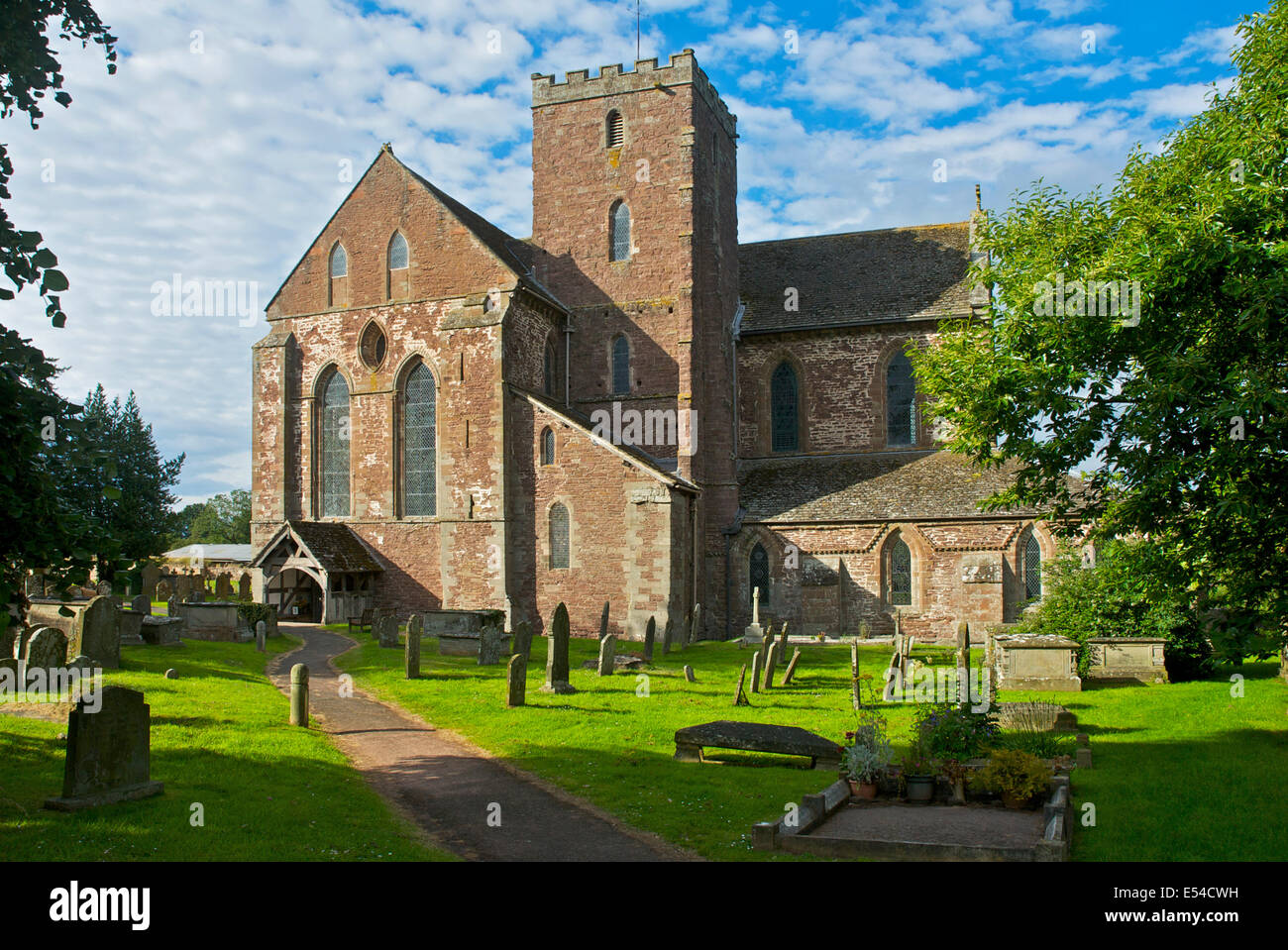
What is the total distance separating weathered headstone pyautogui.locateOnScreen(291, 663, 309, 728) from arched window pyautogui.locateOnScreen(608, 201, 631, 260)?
22.7 metres

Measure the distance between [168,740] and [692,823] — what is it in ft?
24.9

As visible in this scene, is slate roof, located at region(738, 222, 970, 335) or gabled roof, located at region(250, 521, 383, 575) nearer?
gabled roof, located at region(250, 521, 383, 575)

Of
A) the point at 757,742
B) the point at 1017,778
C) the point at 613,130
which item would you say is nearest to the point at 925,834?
the point at 1017,778

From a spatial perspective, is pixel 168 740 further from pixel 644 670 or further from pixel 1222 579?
pixel 1222 579

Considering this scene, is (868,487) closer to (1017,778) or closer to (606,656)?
(606,656)

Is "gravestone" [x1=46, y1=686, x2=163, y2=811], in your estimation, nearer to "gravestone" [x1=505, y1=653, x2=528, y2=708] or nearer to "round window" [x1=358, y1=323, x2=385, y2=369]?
"gravestone" [x1=505, y1=653, x2=528, y2=708]

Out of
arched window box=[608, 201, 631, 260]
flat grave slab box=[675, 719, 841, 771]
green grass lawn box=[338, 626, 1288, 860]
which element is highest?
arched window box=[608, 201, 631, 260]

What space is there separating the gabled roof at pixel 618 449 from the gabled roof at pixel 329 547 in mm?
7665

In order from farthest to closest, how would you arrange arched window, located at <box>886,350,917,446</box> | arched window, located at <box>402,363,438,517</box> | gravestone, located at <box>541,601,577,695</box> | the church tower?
arched window, located at <box>886,350,917,446</box>
the church tower
arched window, located at <box>402,363,438,517</box>
gravestone, located at <box>541,601,577,695</box>

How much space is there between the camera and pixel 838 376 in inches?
1421

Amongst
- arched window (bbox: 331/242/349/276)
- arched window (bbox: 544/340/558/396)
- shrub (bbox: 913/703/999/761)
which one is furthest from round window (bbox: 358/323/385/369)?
shrub (bbox: 913/703/999/761)

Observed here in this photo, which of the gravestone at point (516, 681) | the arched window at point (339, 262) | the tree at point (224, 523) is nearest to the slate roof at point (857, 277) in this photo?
the arched window at point (339, 262)

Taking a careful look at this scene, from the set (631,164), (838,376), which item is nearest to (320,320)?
(631,164)

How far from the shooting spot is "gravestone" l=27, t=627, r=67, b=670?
48.6 feet
